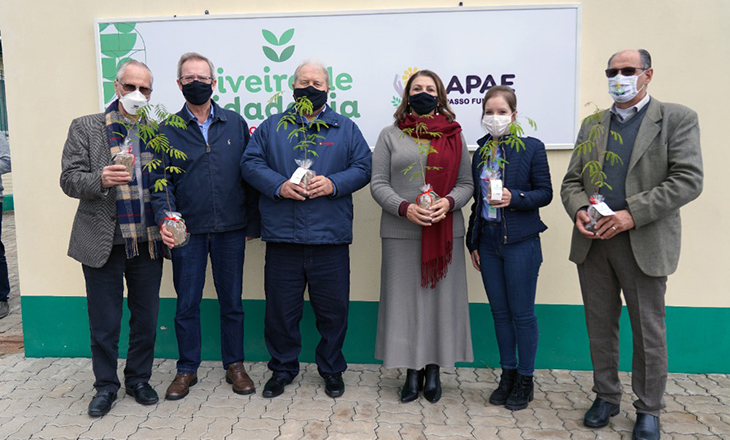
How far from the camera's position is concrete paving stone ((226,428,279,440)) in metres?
3.34

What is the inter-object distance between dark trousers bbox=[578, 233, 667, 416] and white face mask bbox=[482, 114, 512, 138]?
0.86m

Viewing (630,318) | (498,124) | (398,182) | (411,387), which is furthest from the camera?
(411,387)

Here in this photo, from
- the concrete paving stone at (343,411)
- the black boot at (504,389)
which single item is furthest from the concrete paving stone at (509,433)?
the concrete paving stone at (343,411)

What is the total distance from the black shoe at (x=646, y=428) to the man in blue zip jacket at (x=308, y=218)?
6.00 feet

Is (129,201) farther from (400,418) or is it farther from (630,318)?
(630,318)

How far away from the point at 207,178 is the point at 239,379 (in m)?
1.40

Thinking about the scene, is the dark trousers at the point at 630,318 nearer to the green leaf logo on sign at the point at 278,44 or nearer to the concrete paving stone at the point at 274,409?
the concrete paving stone at the point at 274,409

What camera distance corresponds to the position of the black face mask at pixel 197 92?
3666mm

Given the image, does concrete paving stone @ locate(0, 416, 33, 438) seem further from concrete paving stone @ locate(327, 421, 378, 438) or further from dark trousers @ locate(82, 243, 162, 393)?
concrete paving stone @ locate(327, 421, 378, 438)

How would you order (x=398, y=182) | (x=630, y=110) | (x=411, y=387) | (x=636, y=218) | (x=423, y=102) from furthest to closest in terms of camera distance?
(x=411, y=387) < (x=398, y=182) < (x=423, y=102) < (x=630, y=110) < (x=636, y=218)

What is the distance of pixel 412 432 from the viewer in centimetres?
338

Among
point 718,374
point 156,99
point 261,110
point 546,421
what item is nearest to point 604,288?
point 546,421

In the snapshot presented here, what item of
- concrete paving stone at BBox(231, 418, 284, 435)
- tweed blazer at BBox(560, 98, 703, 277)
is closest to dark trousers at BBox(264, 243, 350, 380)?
concrete paving stone at BBox(231, 418, 284, 435)

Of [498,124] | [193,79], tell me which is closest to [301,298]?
[193,79]
